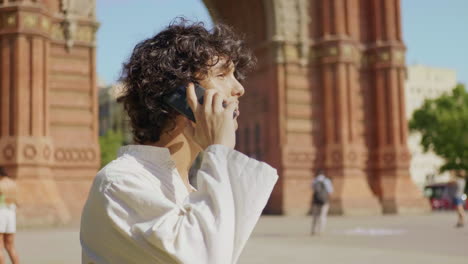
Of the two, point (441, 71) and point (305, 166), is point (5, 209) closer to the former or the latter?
point (305, 166)

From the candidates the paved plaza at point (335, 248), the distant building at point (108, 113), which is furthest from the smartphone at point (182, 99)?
the distant building at point (108, 113)

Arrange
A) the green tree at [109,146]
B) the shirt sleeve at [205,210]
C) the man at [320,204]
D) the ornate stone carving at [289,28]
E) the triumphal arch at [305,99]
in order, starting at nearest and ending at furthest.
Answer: the shirt sleeve at [205,210], the man at [320,204], the triumphal arch at [305,99], the ornate stone carving at [289,28], the green tree at [109,146]

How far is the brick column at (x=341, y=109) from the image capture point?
2325 cm

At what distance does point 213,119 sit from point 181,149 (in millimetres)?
351

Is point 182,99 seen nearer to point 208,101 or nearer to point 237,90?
point 208,101

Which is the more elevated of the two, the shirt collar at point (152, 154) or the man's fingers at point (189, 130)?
the man's fingers at point (189, 130)

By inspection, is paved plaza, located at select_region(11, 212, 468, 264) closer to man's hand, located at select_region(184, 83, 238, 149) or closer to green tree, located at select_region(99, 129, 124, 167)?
man's hand, located at select_region(184, 83, 238, 149)

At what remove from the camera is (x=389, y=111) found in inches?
981

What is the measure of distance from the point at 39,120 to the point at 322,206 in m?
8.39

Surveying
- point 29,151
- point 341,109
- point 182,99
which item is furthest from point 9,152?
point 182,99

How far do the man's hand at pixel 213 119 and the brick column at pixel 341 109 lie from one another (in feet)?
70.8

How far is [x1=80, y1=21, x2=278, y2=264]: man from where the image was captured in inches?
63.0

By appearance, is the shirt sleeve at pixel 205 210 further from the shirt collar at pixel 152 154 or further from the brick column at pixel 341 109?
the brick column at pixel 341 109

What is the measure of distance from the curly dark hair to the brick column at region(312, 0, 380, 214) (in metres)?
21.3
